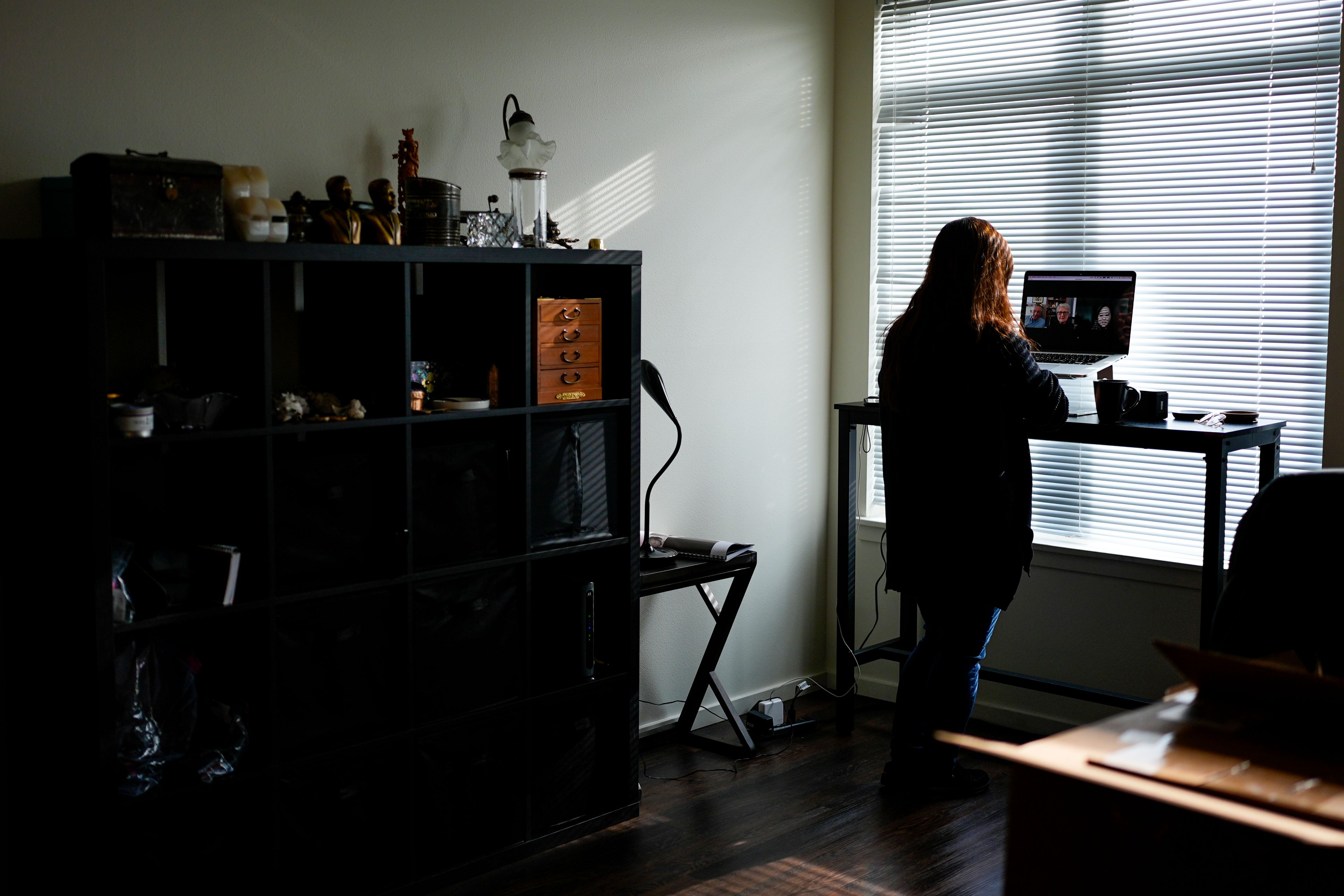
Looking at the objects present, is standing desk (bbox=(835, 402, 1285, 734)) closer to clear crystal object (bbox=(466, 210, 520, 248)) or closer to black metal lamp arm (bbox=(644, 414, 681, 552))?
black metal lamp arm (bbox=(644, 414, 681, 552))

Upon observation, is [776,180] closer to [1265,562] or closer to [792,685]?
[792,685]

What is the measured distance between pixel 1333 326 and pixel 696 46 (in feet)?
A: 7.06

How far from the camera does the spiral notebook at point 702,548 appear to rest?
3.82m

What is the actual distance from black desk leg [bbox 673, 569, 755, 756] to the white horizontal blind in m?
1.14

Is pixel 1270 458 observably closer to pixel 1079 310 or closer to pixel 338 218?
pixel 1079 310

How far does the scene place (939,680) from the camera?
349 centimetres

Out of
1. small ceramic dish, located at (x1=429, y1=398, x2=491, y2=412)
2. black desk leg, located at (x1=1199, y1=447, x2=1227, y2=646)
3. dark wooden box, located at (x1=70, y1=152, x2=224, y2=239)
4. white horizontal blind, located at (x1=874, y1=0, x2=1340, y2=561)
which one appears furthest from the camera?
white horizontal blind, located at (x1=874, y1=0, x2=1340, y2=561)

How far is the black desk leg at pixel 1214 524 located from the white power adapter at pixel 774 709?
4.66 feet

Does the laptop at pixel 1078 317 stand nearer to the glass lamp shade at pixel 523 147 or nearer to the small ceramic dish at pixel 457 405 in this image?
the glass lamp shade at pixel 523 147

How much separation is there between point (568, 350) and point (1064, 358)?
1.56 meters

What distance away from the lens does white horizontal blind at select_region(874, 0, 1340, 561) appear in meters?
3.62

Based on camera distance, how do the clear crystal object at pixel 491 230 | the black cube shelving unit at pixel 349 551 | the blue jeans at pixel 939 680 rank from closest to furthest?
the black cube shelving unit at pixel 349 551, the clear crystal object at pixel 491 230, the blue jeans at pixel 939 680

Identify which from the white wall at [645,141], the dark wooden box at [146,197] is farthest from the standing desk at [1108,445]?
the dark wooden box at [146,197]

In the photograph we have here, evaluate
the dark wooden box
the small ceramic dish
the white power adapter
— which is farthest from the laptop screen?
the dark wooden box
